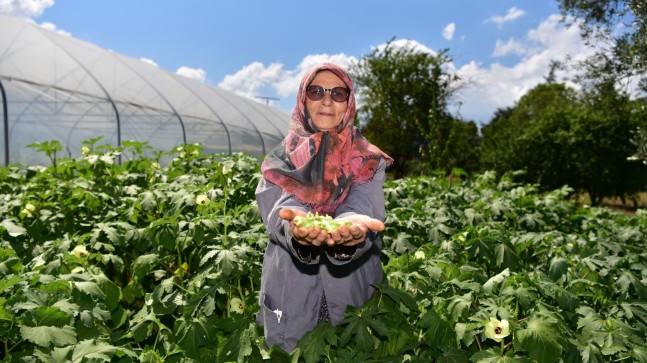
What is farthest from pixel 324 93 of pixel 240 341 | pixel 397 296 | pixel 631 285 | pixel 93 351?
pixel 631 285

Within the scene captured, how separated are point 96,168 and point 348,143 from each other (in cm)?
325

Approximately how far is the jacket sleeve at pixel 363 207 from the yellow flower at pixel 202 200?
140 cm

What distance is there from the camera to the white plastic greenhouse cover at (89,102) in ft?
30.0

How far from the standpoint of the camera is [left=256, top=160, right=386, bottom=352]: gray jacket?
1836 millimetres

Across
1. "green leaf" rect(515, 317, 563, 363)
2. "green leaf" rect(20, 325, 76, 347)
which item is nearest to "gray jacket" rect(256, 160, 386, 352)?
"green leaf" rect(515, 317, 563, 363)

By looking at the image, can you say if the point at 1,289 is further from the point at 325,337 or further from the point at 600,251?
the point at 600,251

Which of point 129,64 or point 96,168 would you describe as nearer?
point 96,168

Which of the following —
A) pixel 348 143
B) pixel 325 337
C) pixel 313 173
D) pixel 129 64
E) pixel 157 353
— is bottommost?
pixel 157 353

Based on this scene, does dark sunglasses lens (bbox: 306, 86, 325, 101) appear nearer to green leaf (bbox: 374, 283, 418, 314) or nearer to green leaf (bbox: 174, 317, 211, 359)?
green leaf (bbox: 374, 283, 418, 314)

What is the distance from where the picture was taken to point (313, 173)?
1.77 meters

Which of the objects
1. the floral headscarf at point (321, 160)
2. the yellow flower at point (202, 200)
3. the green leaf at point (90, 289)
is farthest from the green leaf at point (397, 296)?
the yellow flower at point (202, 200)

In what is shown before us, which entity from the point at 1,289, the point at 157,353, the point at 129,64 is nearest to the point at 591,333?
the point at 157,353

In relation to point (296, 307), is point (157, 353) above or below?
below

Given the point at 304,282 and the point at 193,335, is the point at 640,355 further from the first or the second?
the point at 193,335
